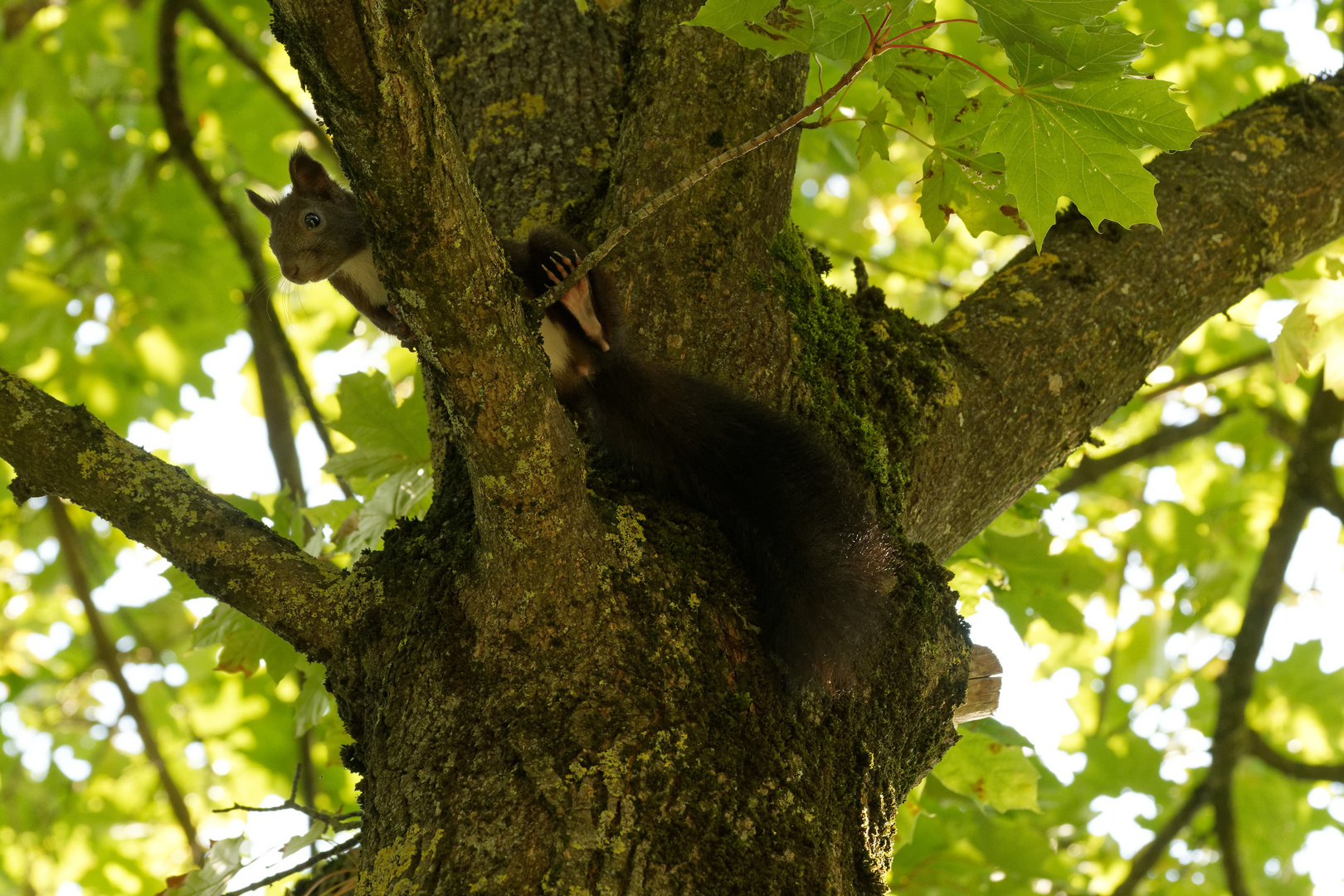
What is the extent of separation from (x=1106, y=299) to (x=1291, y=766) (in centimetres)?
261

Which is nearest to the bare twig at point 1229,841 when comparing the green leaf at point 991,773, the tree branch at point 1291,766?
the tree branch at point 1291,766

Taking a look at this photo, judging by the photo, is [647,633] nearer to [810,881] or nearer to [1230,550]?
[810,881]

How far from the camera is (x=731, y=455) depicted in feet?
5.72

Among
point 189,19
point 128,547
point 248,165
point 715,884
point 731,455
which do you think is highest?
point 189,19

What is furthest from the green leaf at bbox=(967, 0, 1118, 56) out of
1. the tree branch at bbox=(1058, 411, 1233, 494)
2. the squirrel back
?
the tree branch at bbox=(1058, 411, 1233, 494)

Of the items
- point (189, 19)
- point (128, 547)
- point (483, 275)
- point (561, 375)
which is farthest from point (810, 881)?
point (189, 19)

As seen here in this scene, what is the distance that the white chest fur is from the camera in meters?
2.85

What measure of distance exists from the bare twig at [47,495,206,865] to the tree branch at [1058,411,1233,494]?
3196 mm

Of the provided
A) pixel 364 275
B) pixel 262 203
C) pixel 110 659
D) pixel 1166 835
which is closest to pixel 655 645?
pixel 364 275

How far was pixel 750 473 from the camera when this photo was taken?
1.74 meters

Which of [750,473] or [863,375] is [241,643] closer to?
[750,473]

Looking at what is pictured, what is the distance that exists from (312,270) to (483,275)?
5.54ft

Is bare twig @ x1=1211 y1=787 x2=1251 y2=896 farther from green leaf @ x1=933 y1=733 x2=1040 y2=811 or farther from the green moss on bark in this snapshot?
the green moss on bark

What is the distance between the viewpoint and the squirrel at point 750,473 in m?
1.50
